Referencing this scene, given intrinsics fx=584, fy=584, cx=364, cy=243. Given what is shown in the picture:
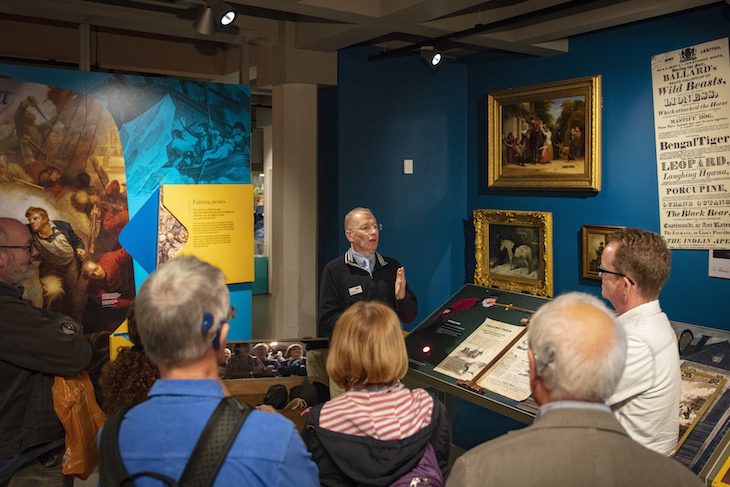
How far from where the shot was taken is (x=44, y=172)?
13.8 feet

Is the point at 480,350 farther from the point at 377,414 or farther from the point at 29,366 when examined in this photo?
the point at 29,366

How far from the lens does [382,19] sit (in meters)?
4.52

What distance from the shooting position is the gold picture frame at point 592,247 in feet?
16.6

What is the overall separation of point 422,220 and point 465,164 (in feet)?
2.73

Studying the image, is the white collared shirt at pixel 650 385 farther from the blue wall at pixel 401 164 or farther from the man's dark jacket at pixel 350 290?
the blue wall at pixel 401 164

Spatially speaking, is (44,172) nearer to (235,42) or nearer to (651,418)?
(235,42)

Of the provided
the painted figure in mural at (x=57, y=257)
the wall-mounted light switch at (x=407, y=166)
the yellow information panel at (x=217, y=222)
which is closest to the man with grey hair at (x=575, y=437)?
the yellow information panel at (x=217, y=222)

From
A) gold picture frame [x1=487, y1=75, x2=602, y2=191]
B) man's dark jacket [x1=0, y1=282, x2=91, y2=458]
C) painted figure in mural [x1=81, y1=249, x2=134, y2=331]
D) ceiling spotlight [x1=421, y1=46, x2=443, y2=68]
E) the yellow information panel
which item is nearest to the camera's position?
man's dark jacket [x1=0, y1=282, x2=91, y2=458]

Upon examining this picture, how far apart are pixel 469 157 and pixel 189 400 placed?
5.49 metres

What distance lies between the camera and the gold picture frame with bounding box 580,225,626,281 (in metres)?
5.07

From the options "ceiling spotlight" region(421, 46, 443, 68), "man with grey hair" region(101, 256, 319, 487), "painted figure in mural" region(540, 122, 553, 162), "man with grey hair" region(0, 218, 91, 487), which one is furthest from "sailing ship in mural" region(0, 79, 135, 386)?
"painted figure in mural" region(540, 122, 553, 162)

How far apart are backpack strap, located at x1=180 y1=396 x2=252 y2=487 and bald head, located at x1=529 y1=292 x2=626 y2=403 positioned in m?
0.74

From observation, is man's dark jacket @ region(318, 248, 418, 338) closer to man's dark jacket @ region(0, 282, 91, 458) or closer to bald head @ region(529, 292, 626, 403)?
man's dark jacket @ region(0, 282, 91, 458)

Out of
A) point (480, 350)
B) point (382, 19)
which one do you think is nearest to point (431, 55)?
point (382, 19)
